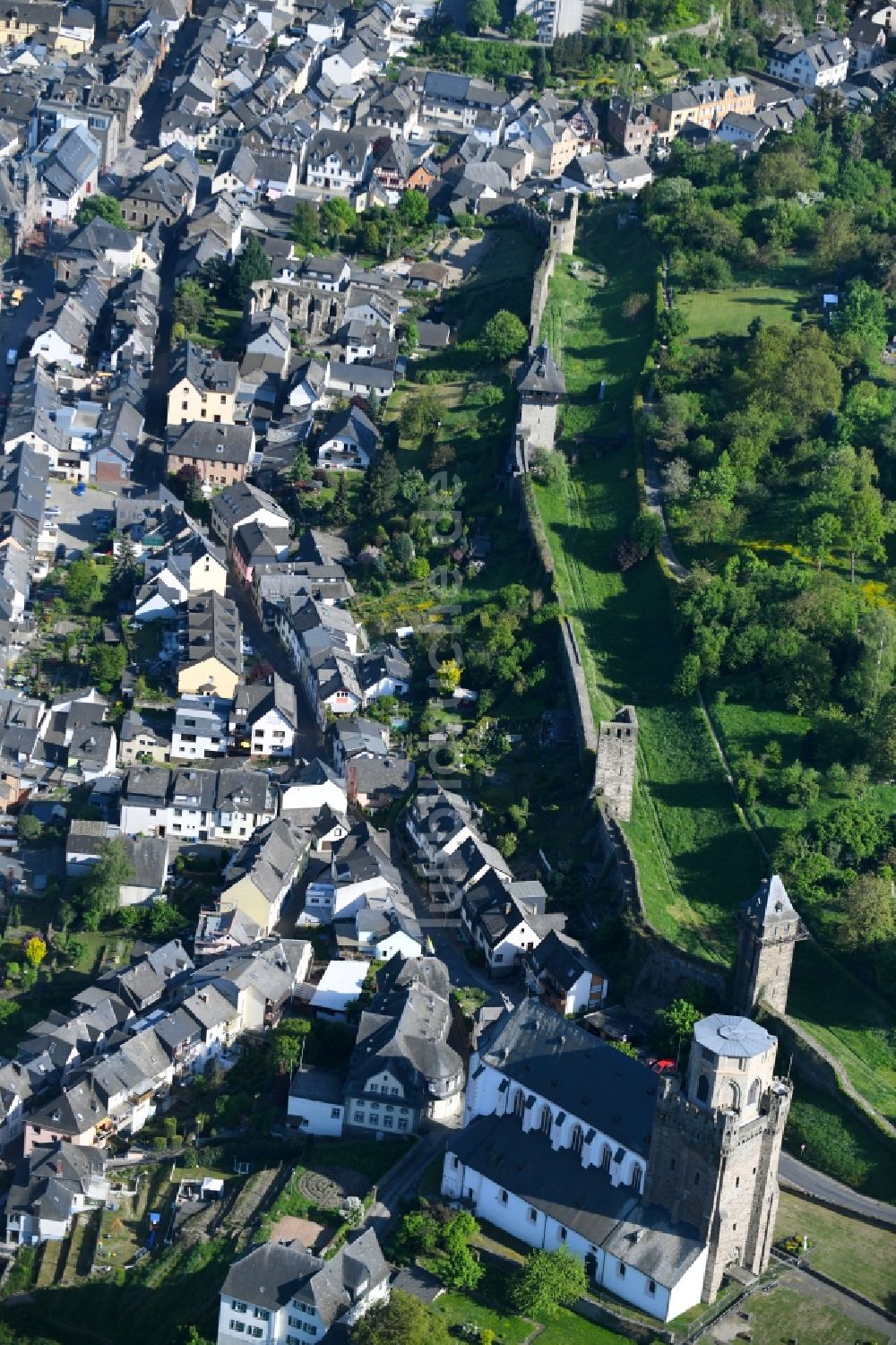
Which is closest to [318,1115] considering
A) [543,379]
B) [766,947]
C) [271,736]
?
[766,947]

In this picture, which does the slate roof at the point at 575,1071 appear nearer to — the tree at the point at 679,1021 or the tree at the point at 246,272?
the tree at the point at 679,1021

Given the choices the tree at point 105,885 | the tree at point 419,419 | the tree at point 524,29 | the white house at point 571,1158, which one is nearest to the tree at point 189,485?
the tree at point 419,419

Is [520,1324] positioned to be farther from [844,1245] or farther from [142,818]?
[142,818]

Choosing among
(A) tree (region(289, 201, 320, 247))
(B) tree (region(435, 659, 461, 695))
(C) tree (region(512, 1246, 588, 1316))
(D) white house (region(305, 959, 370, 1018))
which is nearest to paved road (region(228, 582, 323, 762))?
(B) tree (region(435, 659, 461, 695))

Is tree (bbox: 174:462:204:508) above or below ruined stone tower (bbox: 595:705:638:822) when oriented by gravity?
above

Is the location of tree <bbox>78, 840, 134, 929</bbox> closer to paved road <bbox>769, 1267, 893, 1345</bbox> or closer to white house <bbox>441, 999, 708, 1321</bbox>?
white house <bbox>441, 999, 708, 1321</bbox>

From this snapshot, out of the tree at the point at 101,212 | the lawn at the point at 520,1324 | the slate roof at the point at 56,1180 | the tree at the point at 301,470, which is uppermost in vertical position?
the tree at the point at 101,212

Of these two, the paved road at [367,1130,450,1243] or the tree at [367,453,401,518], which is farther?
the tree at [367,453,401,518]
